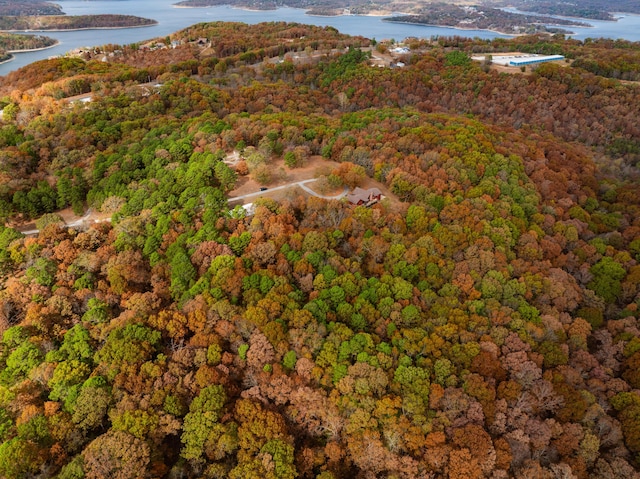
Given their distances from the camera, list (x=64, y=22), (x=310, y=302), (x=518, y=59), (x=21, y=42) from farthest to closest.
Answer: (x=64, y=22) < (x=21, y=42) < (x=518, y=59) < (x=310, y=302)

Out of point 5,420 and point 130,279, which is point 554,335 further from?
point 5,420

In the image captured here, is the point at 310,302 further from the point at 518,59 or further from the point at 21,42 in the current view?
the point at 21,42

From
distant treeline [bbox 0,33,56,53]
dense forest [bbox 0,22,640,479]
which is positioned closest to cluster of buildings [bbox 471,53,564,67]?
dense forest [bbox 0,22,640,479]

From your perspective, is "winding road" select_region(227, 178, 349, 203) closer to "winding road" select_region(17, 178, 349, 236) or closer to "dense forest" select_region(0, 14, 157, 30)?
"winding road" select_region(17, 178, 349, 236)

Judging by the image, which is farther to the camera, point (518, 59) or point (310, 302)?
point (518, 59)

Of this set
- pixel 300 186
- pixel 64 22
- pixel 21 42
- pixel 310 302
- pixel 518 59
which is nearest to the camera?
pixel 310 302

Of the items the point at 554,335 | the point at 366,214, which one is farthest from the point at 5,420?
the point at 554,335

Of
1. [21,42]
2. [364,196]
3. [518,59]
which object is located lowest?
[364,196]

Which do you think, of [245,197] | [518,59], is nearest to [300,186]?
[245,197]

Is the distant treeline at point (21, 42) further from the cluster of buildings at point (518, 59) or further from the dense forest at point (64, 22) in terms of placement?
the cluster of buildings at point (518, 59)
